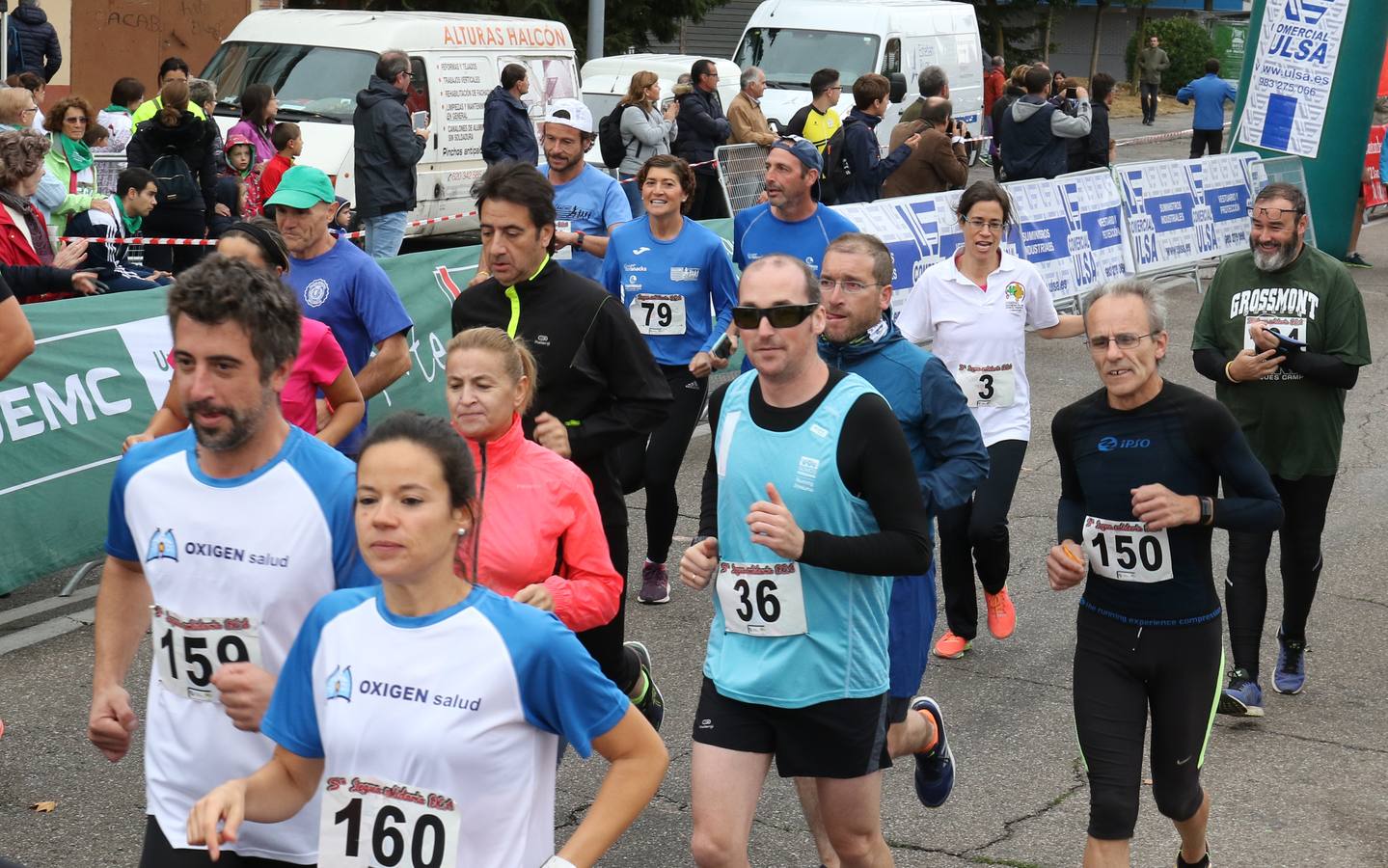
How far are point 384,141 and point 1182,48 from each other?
4190 centimetres

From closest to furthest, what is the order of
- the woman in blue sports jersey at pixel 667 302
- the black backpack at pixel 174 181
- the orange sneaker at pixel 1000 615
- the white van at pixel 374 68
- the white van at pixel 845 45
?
the orange sneaker at pixel 1000 615 < the woman in blue sports jersey at pixel 667 302 < the black backpack at pixel 174 181 < the white van at pixel 374 68 < the white van at pixel 845 45

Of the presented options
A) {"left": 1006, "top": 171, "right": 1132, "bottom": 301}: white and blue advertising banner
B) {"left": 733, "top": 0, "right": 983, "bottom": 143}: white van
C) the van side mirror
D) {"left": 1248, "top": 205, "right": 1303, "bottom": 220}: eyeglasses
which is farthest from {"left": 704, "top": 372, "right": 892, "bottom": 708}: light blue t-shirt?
{"left": 733, "top": 0, "right": 983, "bottom": 143}: white van

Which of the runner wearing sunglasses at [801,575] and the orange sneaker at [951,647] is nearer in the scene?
the runner wearing sunglasses at [801,575]

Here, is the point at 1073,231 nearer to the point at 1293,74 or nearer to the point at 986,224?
the point at 1293,74

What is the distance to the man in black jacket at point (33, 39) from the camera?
1748cm

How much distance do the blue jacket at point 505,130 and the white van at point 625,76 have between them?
6331mm

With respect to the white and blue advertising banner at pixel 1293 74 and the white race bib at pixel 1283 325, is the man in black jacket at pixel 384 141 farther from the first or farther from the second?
the white and blue advertising banner at pixel 1293 74

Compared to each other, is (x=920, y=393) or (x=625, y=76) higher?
(x=920, y=393)

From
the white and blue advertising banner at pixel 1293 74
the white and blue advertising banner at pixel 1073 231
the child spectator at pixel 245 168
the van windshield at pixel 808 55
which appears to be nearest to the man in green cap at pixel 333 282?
the child spectator at pixel 245 168

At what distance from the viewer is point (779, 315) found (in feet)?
13.4

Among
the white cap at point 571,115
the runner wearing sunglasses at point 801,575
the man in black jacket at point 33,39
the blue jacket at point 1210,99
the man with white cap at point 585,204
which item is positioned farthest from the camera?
the blue jacket at point 1210,99

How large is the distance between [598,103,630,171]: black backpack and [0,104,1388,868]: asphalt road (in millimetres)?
8233

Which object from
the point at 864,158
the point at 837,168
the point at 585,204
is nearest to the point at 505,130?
the point at 837,168

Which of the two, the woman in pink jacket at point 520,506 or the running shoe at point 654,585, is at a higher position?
the woman in pink jacket at point 520,506
